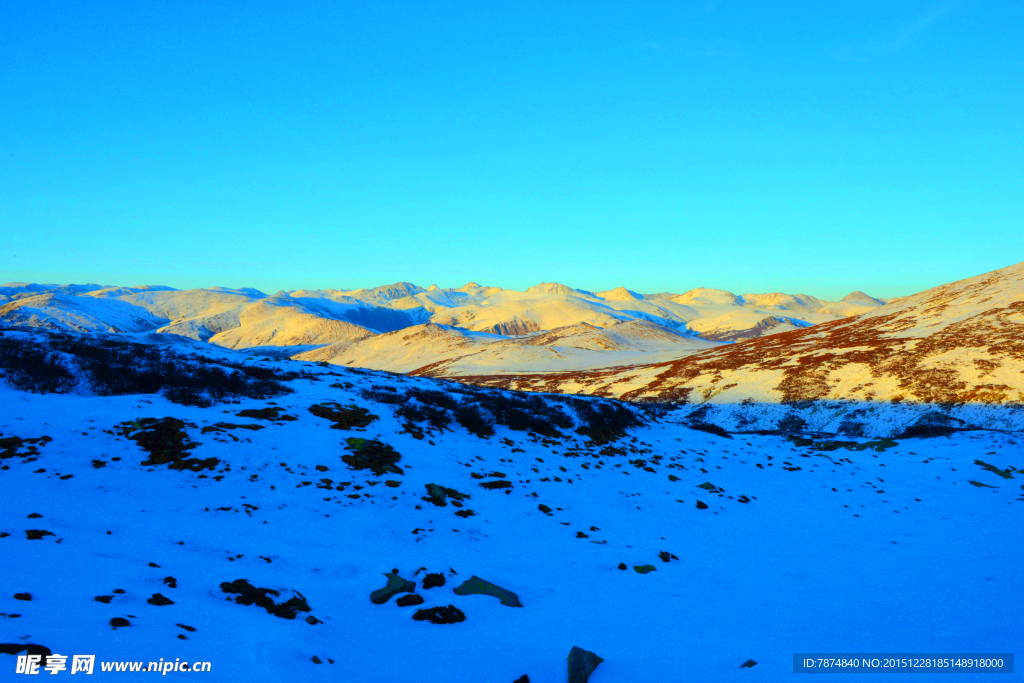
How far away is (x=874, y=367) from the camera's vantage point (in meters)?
45.5

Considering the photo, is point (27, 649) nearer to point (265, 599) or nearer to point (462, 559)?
point (265, 599)

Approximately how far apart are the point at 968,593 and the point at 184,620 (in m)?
12.9

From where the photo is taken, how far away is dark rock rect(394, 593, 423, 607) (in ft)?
23.0

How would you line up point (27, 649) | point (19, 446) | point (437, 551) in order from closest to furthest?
point (27, 649), point (437, 551), point (19, 446)

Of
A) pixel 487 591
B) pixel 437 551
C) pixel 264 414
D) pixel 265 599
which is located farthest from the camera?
pixel 264 414

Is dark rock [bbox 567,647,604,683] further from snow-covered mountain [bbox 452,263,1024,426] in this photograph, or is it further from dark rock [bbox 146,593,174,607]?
snow-covered mountain [bbox 452,263,1024,426]

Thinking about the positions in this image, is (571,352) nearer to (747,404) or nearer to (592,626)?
(747,404)

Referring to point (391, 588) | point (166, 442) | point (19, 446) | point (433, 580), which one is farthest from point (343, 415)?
point (391, 588)

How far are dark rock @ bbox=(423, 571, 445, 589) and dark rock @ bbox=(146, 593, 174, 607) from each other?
3472 mm

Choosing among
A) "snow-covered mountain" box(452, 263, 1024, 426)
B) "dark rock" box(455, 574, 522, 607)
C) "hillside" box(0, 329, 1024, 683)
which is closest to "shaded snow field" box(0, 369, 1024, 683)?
"hillside" box(0, 329, 1024, 683)

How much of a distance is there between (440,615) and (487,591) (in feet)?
3.49

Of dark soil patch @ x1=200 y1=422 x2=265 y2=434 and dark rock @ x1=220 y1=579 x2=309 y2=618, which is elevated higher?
dark soil patch @ x1=200 y1=422 x2=265 y2=434

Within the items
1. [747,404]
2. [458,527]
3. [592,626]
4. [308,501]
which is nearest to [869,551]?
[592,626]

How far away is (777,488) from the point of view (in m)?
16.1
